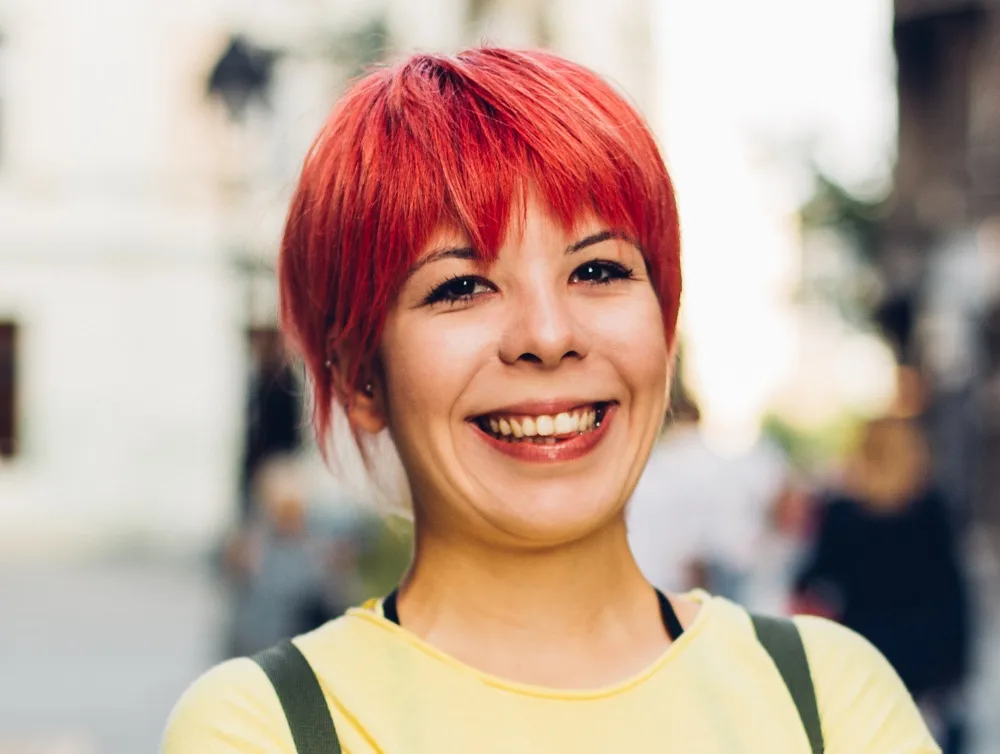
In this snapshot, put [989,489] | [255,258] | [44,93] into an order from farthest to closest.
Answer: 1. [44,93]
2. [989,489]
3. [255,258]

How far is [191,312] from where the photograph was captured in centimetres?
1809

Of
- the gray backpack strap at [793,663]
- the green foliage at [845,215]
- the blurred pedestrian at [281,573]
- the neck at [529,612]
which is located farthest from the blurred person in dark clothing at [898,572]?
the green foliage at [845,215]

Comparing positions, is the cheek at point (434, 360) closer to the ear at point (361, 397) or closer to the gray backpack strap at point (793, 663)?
the ear at point (361, 397)

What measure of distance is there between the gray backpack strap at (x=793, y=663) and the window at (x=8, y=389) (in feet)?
56.6

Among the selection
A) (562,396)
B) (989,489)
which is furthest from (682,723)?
(989,489)

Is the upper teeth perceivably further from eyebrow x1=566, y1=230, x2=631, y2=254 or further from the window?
the window

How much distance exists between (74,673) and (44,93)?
1050cm

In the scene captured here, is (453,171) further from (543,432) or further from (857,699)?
(857,699)

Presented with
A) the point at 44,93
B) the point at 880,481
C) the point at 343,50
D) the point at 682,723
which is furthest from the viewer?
the point at 44,93

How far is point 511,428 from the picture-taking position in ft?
4.82

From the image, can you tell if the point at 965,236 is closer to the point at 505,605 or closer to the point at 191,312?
the point at 191,312

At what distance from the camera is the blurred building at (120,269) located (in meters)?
17.5

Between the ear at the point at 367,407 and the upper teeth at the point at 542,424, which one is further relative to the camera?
the ear at the point at 367,407

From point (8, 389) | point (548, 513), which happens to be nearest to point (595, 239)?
point (548, 513)
